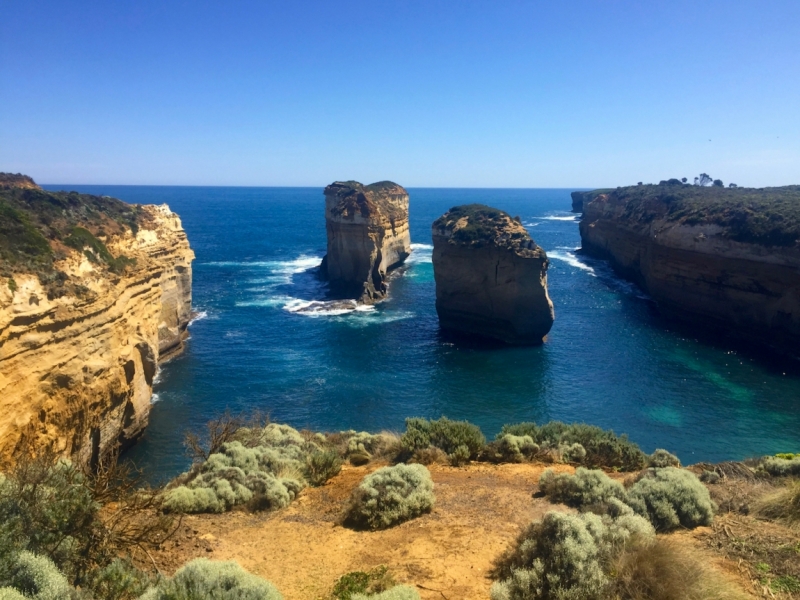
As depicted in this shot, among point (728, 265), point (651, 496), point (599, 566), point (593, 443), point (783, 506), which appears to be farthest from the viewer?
point (728, 265)

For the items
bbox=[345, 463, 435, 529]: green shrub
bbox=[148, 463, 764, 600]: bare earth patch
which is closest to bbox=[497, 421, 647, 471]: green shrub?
bbox=[148, 463, 764, 600]: bare earth patch

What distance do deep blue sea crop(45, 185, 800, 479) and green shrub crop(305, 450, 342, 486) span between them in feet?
32.7

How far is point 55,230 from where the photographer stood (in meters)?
21.5

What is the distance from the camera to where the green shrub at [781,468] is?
12.9 m

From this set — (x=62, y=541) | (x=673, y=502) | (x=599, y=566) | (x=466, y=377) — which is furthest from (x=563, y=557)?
(x=466, y=377)

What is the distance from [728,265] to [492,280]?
18.4 m

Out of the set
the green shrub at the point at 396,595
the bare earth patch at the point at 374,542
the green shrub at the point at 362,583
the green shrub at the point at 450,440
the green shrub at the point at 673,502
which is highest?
the green shrub at the point at 396,595

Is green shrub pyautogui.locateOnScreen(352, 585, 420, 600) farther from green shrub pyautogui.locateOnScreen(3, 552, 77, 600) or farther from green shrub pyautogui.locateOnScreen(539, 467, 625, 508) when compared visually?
green shrub pyautogui.locateOnScreen(539, 467, 625, 508)

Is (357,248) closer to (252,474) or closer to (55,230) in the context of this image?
(55,230)

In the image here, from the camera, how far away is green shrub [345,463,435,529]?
10.8m

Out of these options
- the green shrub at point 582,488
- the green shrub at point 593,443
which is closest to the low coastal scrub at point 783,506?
the green shrub at point 582,488

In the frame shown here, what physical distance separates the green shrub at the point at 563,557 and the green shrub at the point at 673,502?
4.31 ft

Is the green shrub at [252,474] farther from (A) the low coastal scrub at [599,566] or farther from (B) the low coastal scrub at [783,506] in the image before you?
(B) the low coastal scrub at [783,506]

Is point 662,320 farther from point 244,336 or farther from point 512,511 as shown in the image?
point 512,511
